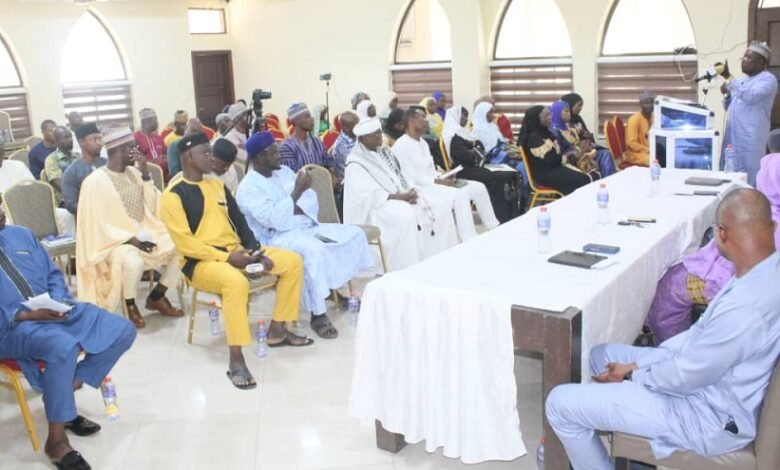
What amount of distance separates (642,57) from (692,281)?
19.6 ft

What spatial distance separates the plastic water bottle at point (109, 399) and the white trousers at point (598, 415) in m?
2.09

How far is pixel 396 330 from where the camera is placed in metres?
2.98

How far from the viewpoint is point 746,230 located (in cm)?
233

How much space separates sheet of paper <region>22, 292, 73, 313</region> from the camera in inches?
128

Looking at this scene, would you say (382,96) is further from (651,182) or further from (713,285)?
(713,285)

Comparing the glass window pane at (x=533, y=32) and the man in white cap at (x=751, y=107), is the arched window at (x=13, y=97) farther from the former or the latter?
the man in white cap at (x=751, y=107)

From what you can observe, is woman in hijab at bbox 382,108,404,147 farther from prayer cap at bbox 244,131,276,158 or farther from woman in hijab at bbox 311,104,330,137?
woman in hijab at bbox 311,104,330,137

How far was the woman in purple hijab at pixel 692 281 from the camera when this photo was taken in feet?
11.3

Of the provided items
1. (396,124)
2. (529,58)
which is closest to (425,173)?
(396,124)

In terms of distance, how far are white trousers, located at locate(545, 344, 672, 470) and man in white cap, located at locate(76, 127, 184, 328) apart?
3073 millimetres

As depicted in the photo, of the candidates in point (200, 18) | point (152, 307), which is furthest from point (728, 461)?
point (200, 18)

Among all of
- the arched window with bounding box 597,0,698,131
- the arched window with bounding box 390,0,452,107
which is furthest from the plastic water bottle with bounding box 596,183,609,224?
the arched window with bounding box 390,0,452,107

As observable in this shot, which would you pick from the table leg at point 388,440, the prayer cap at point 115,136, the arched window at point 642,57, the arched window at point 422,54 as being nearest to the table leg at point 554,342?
the table leg at point 388,440

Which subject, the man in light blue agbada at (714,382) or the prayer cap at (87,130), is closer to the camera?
the man in light blue agbada at (714,382)
